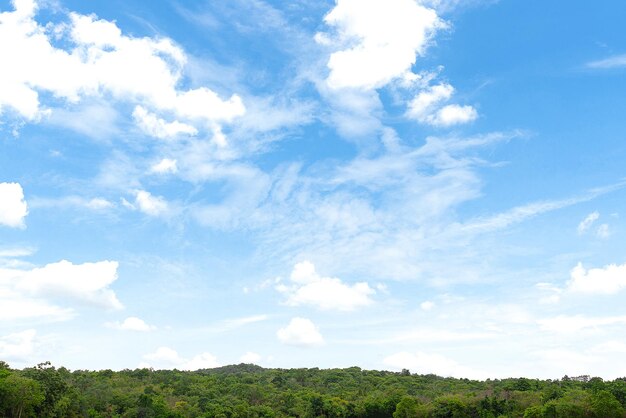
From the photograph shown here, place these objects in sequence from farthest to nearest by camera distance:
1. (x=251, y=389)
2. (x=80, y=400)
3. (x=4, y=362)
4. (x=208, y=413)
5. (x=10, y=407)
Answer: (x=251, y=389), (x=208, y=413), (x=80, y=400), (x=4, y=362), (x=10, y=407)

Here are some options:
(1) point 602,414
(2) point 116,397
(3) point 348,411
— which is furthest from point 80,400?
(1) point 602,414

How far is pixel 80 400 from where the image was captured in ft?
338

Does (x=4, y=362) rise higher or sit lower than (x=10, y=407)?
higher

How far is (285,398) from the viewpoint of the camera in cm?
12850

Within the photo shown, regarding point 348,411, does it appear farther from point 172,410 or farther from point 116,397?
point 116,397

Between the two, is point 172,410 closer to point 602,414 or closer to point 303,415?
point 303,415

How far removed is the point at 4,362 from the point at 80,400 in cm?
1517

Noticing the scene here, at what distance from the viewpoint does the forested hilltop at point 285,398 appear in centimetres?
8106

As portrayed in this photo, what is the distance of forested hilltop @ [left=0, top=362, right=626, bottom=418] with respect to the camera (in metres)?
81.1

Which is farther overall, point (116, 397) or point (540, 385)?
point (540, 385)

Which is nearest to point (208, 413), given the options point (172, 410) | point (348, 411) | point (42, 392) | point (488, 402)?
point (172, 410)

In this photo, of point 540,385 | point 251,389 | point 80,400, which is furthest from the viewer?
point 251,389

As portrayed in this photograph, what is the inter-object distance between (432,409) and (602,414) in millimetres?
28750

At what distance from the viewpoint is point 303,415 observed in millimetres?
113188
